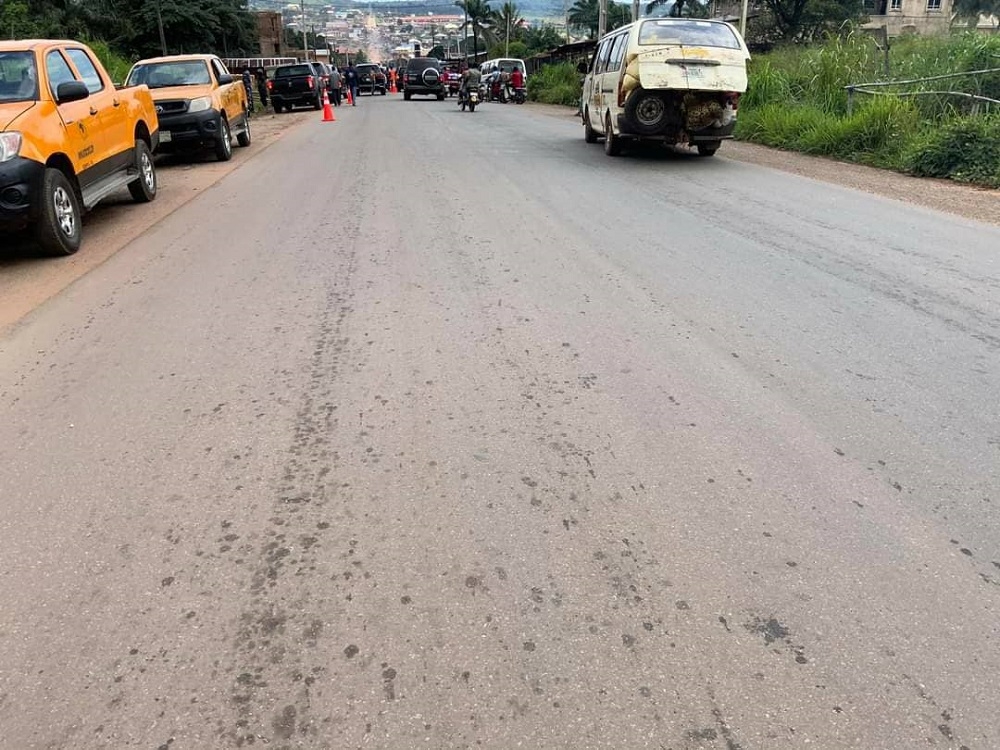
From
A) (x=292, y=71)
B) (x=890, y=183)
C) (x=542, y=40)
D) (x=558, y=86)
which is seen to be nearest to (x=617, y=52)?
(x=890, y=183)

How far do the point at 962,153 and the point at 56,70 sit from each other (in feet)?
37.2

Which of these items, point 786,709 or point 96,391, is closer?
point 786,709

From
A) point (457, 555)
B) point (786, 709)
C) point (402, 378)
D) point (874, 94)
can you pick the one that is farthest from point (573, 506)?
point (874, 94)

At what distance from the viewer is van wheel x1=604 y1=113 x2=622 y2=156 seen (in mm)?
12789

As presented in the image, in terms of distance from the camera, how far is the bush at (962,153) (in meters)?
10.9

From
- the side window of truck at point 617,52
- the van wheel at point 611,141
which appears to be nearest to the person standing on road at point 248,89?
the side window of truck at point 617,52

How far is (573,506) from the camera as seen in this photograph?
307 centimetres

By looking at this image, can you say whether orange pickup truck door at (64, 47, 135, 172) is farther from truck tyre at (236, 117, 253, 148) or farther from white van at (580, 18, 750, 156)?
truck tyre at (236, 117, 253, 148)

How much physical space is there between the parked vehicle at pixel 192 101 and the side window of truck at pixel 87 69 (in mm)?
4190

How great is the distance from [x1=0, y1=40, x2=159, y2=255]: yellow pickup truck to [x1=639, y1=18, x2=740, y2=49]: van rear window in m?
7.31

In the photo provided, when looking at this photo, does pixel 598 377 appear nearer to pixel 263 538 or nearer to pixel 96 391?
pixel 263 538

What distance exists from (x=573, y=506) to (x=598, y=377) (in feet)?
4.21

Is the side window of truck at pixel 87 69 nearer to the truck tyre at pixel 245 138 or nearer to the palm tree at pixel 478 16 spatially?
the truck tyre at pixel 245 138

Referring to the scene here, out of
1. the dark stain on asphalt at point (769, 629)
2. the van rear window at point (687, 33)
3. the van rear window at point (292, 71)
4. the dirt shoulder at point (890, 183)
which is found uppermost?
the van rear window at point (292, 71)
